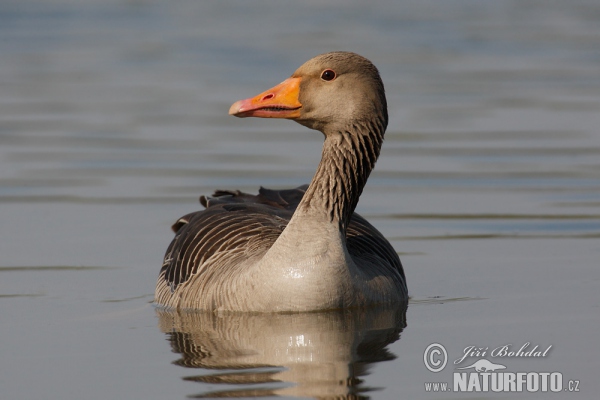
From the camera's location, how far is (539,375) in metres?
8.23

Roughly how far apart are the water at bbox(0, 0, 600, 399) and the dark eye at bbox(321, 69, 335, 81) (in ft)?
6.54

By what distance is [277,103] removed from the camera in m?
10.2

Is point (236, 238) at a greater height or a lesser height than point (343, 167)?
lesser

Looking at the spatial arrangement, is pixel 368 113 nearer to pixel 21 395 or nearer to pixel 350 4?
pixel 21 395

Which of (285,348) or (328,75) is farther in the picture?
(328,75)

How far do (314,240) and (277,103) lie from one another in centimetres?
124

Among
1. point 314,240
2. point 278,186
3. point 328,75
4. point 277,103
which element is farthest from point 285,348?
point 278,186

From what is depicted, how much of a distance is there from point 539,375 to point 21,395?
347 cm

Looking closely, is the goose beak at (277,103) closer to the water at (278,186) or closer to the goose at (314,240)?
the goose at (314,240)

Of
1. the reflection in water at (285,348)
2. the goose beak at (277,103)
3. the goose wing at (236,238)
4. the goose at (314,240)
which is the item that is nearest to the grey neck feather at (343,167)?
the goose at (314,240)

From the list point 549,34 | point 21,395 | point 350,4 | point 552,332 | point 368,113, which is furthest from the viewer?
point 350,4

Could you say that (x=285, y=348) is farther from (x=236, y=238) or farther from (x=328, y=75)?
(x=328, y=75)

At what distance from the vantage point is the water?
8.68 m

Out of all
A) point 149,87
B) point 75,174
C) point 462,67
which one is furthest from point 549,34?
point 75,174
